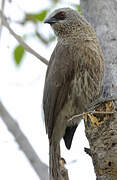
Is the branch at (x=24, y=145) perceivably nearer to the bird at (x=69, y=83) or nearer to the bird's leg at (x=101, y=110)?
the bird at (x=69, y=83)

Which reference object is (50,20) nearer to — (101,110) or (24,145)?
(24,145)

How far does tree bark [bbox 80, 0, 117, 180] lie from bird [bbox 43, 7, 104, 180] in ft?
0.99

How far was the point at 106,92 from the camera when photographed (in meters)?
3.79

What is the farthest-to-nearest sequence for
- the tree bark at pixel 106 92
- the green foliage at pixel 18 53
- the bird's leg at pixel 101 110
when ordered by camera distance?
1. the green foliage at pixel 18 53
2. the bird's leg at pixel 101 110
3. the tree bark at pixel 106 92

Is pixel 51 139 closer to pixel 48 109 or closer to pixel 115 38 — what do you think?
pixel 48 109

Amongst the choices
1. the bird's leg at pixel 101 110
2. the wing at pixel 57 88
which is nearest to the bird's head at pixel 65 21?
the wing at pixel 57 88

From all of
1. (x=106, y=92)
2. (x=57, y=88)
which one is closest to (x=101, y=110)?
(x=106, y=92)

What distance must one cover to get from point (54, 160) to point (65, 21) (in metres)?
1.71

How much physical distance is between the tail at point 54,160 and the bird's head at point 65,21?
4.41ft

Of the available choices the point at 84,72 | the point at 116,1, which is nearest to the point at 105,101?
the point at 84,72

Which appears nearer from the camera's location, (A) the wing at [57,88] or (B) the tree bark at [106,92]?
(B) the tree bark at [106,92]

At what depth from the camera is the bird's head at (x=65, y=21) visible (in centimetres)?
455

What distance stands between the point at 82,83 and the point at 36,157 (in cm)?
100

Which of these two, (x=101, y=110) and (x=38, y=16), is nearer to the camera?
(x=101, y=110)
